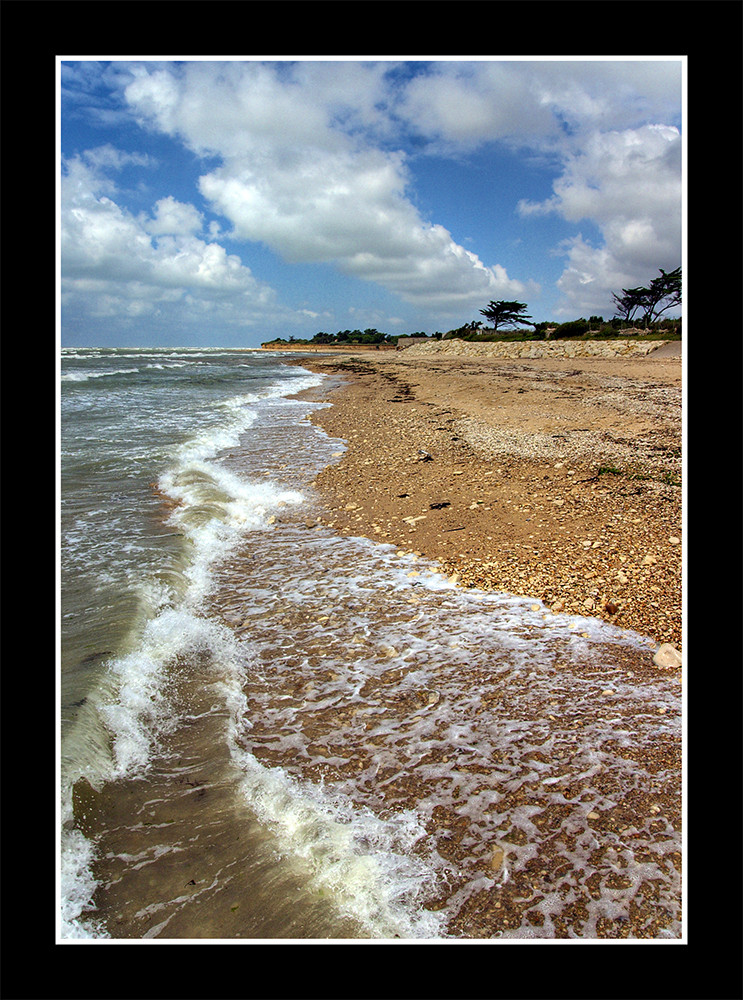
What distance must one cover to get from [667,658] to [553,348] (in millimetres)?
44637

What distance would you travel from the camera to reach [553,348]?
4388 cm

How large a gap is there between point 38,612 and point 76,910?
153 centimetres

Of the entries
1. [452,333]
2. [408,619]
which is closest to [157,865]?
[408,619]

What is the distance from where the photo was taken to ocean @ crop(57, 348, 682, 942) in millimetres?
2217

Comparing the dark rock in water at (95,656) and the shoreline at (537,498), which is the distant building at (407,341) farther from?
the dark rock in water at (95,656)

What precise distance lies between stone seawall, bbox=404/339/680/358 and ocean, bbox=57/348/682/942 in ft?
127

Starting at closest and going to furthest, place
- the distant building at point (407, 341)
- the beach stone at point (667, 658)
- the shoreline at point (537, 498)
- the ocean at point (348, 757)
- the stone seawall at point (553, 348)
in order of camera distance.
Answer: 1. the ocean at point (348, 757)
2. the beach stone at point (667, 658)
3. the shoreline at point (537, 498)
4. the stone seawall at point (553, 348)
5. the distant building at point (407, 341)

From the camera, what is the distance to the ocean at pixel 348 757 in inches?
87.3

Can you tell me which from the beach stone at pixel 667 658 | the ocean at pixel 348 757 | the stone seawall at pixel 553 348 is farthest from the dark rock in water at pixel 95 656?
the stone seawall at pixel 553 348

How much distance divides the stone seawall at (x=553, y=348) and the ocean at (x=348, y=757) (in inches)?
1521

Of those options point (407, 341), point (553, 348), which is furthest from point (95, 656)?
point (407, 341)

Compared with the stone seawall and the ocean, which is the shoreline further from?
the stone seawall

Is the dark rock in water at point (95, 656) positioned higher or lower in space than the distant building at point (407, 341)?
lower

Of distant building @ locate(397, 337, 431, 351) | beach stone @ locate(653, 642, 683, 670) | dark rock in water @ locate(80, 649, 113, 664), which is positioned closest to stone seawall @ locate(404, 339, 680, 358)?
distant building @ locate(397, 337, 431, 351)
